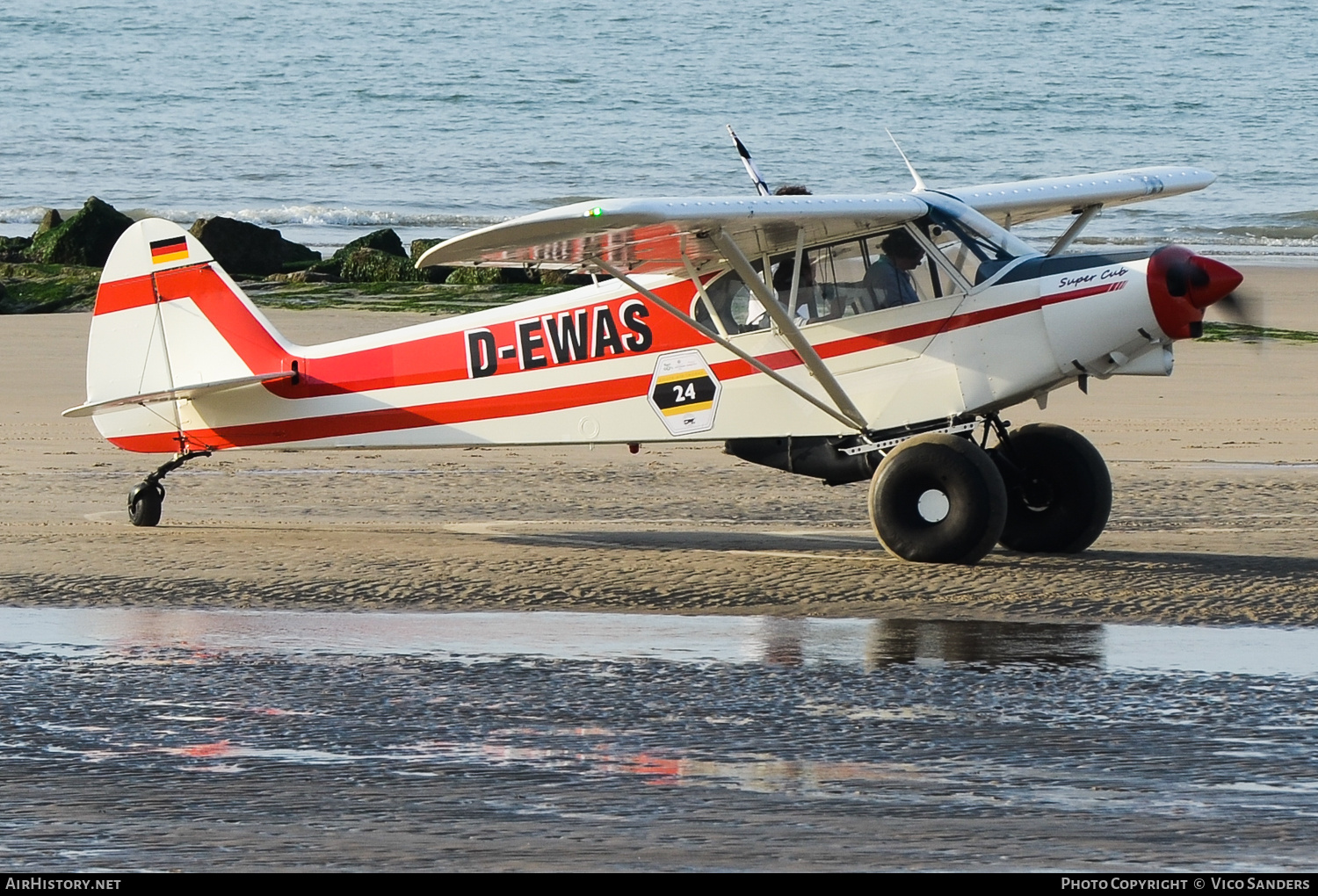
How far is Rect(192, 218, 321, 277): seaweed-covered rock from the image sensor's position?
27.8m

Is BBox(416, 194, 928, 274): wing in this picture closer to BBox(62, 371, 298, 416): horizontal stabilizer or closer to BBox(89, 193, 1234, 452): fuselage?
BBox(89, 193, 1234, 452): fuselage

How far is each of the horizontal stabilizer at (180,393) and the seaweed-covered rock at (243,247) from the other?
1581 cm

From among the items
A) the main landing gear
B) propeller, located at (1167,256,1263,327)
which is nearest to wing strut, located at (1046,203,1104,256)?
the main landing gear

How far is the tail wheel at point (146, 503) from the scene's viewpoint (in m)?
11.4

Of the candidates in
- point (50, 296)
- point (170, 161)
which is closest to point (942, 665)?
point (50, 296)

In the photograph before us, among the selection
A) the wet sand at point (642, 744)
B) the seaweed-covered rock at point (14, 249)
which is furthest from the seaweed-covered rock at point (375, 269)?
the wet sand at point (642, 744)

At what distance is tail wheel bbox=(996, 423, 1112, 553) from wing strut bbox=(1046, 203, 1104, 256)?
4.09 ft

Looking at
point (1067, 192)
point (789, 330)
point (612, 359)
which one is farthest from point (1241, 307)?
point (612, 359)

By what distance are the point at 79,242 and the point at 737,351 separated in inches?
791

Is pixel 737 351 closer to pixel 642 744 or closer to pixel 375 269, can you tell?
pixel 642 744

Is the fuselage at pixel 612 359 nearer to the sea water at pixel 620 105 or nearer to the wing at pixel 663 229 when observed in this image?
the wing at pixel 663 229

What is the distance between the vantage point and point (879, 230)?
408 inches

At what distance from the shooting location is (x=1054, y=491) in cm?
1050

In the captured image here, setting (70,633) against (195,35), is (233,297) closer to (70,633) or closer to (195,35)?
(70,633)
